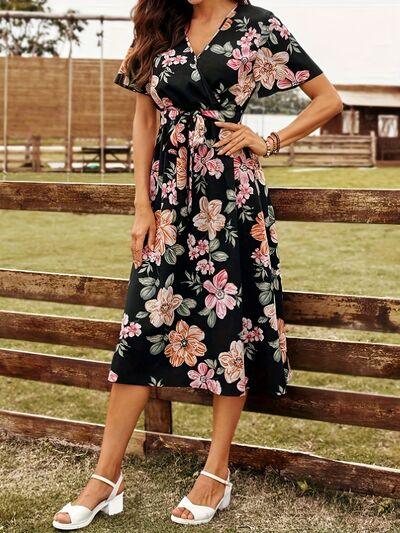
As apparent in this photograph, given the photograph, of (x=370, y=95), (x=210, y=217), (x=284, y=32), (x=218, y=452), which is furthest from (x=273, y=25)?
(x=370, y=95)

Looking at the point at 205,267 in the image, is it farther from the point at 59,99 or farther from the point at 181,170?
the point at 59,99

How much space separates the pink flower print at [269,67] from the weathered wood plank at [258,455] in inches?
53.7

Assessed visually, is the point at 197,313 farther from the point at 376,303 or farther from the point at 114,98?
the point at 114,98

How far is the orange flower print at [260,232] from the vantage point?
263 cm

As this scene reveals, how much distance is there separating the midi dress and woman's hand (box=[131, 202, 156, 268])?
0.07ft

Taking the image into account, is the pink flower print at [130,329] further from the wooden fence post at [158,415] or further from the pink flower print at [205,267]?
the wooden fence post at [158,415]

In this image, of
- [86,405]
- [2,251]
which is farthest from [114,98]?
[86,405]

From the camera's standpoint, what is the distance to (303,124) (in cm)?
267

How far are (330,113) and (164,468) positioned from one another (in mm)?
1489

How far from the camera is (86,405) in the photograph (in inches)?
172

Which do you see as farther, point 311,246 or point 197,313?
point 311,246

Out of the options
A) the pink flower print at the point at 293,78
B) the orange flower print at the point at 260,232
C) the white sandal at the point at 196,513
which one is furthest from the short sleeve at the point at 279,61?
the white sandal at the point at 196,513

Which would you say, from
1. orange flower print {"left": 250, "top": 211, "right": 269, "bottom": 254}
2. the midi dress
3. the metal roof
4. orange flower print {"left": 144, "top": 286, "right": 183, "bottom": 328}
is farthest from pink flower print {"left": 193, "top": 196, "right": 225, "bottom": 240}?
the metal roof

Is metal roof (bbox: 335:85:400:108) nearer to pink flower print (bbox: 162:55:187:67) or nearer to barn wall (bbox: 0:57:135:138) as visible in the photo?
barn wall (bbox: 0:57:135:138)
